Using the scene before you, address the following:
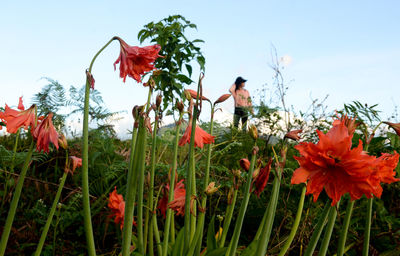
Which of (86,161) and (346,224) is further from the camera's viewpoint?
(346,224)

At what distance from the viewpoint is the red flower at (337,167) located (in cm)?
111

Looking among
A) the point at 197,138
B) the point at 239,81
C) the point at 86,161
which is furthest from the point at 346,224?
the point at 239,81

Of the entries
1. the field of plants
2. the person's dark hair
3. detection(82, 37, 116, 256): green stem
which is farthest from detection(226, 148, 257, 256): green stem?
the person's dark hair

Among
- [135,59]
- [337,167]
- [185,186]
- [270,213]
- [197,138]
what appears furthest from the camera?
[185,186]

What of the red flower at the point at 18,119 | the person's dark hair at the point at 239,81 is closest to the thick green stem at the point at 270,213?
the red flower at the point at 18,119

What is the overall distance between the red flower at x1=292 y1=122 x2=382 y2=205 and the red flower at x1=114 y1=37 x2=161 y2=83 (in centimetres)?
68

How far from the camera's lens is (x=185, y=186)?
2.15m

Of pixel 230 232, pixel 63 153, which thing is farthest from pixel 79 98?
pixel 230 232

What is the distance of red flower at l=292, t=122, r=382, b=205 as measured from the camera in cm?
111

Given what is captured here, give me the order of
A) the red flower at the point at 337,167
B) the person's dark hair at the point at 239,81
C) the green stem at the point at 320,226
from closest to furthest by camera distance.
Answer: the red flower at the point at 337,167 → the green stem at the point at 320,226 → the person's dark hair at the point at 239,81

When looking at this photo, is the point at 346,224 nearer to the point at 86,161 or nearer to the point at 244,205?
the point at 244,205

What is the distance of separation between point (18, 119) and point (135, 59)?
1.75 feet

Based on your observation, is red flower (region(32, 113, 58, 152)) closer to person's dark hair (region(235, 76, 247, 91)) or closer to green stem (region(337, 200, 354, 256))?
green stem (region(337, 200, 354, 256))

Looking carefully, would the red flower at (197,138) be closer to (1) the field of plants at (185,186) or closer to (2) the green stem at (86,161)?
(1) the field of plants at (185,186)
